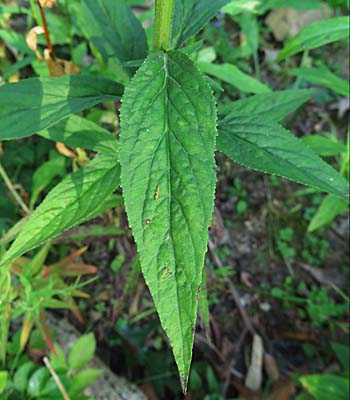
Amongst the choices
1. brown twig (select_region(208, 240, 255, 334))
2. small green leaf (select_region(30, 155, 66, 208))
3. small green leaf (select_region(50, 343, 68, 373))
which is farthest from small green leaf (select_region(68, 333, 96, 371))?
brown twig (select_region(208, 240, 255, 334))

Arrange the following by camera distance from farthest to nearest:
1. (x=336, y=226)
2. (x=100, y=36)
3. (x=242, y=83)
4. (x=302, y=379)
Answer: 1. (x=336, y=226)
2. (x=242, y=83)
3. (x=302, y=379)
4. (x=100, y=36)

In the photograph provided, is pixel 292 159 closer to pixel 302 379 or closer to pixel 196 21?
pixel 196 21

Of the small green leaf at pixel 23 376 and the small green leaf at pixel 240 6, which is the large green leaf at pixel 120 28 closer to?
the small green leaf at pixel 240 6

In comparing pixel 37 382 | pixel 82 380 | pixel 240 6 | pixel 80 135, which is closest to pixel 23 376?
pixel 37 382

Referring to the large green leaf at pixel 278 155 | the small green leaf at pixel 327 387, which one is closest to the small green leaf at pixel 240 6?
the large green leaf at pixel 278 155

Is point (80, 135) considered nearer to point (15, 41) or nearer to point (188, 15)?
point (188, 15)

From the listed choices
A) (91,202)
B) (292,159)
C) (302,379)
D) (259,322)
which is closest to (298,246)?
(259,322)
